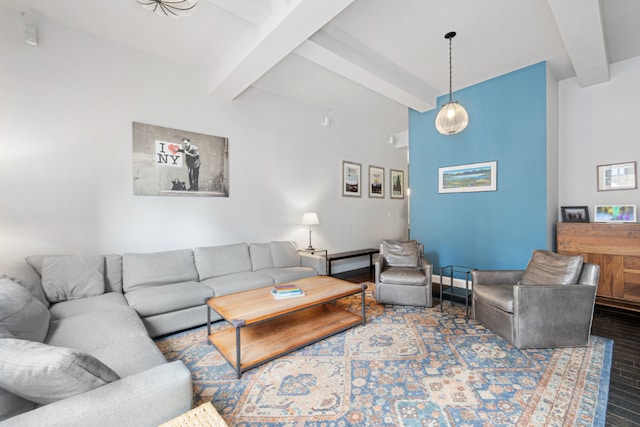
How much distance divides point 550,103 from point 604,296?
96.4 inches

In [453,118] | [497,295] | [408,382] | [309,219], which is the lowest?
[408,382]

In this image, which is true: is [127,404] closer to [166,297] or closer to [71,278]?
[166,297]

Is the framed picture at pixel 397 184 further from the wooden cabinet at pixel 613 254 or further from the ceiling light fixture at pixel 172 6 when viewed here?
the ceiling light fixture at pixel 172 6

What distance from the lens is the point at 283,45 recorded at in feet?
8.30

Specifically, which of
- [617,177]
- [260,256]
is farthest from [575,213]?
[260,256]

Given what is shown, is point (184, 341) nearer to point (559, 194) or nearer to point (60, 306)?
point (60, 306)

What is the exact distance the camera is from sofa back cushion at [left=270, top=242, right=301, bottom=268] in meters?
3.89

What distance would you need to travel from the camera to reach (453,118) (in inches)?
117

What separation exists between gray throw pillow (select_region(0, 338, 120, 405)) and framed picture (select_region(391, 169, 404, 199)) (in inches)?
237

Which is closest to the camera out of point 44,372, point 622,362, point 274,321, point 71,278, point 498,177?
point 44,372

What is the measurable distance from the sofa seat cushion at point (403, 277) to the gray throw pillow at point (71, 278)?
3052 mm

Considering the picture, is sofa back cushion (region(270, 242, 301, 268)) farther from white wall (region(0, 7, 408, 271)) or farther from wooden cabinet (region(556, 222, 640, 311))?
wooden cabinet (region(556, 222, 640, 311))

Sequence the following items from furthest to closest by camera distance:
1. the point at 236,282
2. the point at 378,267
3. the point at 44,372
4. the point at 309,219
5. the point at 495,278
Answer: the point at 309,219, the point at 378,267, the point at 236,282, the point at 495,278, the point at 44,372

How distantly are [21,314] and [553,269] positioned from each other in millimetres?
4017
